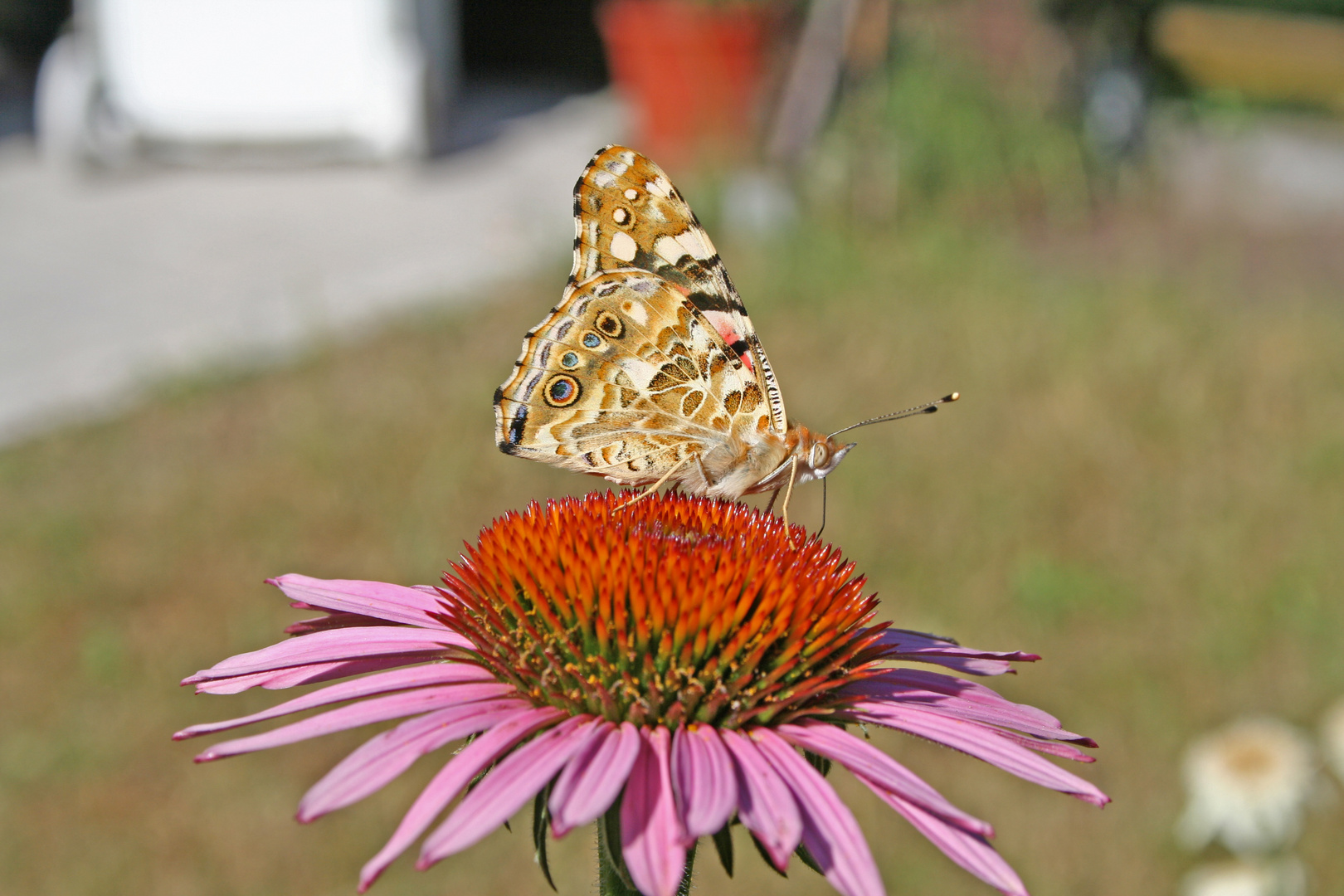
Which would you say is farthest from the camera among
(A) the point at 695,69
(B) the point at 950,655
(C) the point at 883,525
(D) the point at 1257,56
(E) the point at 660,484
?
(D) the point at 1257,56

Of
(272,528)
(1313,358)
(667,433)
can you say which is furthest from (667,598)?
(1313,358)

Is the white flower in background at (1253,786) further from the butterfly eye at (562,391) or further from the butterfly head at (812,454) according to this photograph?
the butterfly eye at (562,391)

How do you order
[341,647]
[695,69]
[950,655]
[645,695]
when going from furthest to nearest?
[695,69] < [950,655] < [341,647] < [645,695]

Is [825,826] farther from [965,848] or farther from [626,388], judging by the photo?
[626,388]

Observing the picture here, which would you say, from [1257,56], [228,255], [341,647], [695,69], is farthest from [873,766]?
[1257,56]

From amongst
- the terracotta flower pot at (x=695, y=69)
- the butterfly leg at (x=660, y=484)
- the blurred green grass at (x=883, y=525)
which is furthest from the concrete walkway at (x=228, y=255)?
the butterfly leg at (x=660, y=484)

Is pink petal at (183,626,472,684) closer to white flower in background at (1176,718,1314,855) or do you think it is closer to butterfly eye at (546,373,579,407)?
butterfly eye at (546,373,579,407)
